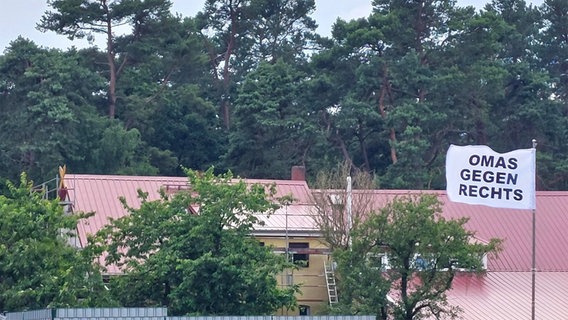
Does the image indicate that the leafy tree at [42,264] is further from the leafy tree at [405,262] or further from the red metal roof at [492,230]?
the leafy tree at [405,262]

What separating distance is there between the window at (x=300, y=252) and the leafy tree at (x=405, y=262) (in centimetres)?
579

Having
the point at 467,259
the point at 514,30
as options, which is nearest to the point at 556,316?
the point at 467,259

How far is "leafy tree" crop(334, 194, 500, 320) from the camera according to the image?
151 feet

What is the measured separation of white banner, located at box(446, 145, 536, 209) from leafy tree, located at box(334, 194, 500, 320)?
6284 millimetres

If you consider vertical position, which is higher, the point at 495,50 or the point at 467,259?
Answer: the point at 495,50

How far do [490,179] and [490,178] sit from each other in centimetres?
4

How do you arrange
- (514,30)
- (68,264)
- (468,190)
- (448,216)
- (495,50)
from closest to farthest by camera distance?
(468,190)
(68,264)
(448,216)
(495,50)
(514,30)

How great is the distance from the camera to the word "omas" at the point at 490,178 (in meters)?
40.0

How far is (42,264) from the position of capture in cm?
4422

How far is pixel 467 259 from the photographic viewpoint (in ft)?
152

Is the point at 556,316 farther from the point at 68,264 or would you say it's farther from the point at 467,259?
the point at 68,264

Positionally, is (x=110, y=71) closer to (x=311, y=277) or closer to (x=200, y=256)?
(x=311, y=277)

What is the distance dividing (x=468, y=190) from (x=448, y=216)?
21.0 m

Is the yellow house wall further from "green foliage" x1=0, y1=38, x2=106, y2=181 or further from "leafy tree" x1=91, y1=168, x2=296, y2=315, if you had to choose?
"green foliage" x1=0, y1=38, x2=106, y2=181
